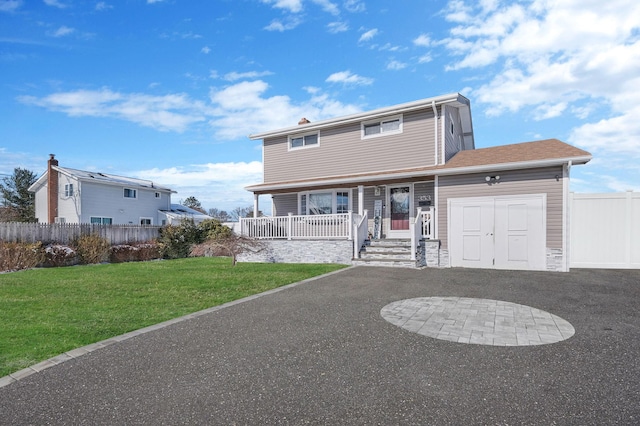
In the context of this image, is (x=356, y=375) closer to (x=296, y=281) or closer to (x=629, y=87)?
(x=296, y=281)

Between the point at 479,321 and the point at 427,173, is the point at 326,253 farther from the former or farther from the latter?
the point at 479,321

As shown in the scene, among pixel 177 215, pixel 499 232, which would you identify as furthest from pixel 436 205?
pixel 177 215

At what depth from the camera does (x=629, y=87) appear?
10.8 meters

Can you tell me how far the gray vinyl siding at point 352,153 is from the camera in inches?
504

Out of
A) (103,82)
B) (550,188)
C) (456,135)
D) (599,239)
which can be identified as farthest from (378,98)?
(103,82)

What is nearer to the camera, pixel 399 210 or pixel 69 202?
pixel 399 210

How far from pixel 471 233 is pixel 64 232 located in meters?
17.0

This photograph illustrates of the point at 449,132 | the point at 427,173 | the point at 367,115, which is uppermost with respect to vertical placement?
the point at 367,115

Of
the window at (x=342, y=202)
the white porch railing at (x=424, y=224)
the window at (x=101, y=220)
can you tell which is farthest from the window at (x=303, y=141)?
the window at (x=101, y=220)

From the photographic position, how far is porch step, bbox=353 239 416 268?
10.6 meters

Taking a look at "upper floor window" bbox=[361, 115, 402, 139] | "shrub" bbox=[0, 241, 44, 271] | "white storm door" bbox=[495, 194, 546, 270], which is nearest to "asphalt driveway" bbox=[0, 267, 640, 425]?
"white storm door" bbox=[495, 194, 546, 270]

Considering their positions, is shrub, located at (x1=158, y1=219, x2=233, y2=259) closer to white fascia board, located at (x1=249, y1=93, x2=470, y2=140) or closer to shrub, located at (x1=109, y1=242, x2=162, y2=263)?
shrub, located at (x1=109, y1=242, x2=162, y2=263)

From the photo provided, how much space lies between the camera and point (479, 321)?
4.88 metres

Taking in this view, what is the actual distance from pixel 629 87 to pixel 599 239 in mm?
5259
